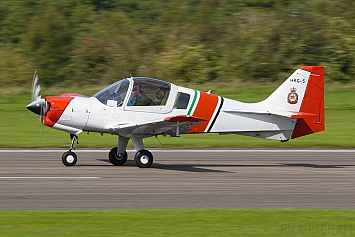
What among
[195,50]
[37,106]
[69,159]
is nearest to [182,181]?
[69,159]

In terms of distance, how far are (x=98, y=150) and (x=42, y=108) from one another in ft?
13.9

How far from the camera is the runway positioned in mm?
10320

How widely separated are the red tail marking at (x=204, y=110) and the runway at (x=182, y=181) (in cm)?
90

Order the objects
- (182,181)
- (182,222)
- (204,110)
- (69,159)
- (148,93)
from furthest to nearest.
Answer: (204,110), (69,159), (148,93), (182,181), (182,222)

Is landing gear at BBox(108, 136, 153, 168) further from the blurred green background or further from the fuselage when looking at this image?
the blurred green background

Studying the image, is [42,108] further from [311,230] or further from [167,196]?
[311,230]

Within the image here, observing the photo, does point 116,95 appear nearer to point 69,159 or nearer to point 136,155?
point 136,155

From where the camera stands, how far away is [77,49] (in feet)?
129

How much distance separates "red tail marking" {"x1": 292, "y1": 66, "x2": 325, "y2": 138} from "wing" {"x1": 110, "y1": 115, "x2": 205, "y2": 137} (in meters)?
2.56

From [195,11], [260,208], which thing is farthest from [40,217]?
[195,11]

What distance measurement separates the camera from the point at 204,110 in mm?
14156

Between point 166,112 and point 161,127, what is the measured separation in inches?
17.6

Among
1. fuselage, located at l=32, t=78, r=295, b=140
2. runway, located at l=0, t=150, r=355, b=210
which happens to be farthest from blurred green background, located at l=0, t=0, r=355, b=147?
fuselage, located at l=32, t=78, r=295, b=140

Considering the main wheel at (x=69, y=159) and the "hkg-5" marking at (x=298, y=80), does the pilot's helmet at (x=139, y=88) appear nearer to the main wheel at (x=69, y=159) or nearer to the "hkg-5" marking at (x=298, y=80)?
the main wheel at (x=69, y=159)
